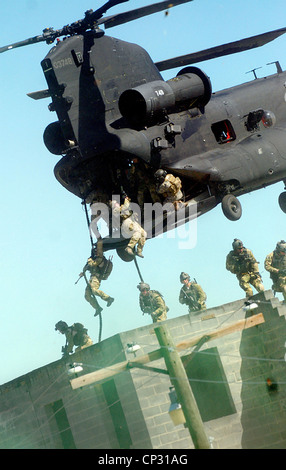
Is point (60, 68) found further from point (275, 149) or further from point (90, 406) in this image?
point (90, 406)

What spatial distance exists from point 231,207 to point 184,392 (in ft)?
14.7

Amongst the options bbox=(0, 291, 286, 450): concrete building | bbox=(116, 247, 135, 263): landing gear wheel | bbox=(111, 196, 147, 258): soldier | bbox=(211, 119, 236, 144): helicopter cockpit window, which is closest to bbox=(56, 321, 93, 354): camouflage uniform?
bbox=(0, 291, 286, 450): concrete building

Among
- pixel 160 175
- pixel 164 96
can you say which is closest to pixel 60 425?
pixel 160 175

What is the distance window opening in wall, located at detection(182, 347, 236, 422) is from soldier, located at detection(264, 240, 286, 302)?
2.49 m

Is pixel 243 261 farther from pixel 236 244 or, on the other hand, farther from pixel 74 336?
pixel 74 336

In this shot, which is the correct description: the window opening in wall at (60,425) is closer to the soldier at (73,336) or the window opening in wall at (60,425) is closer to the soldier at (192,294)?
the soldier at (73,336)

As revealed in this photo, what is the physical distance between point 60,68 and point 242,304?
8369 mm

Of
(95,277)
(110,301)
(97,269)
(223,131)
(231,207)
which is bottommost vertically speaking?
(110,301)

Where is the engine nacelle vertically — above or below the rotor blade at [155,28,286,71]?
below

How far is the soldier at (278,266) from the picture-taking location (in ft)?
83.7

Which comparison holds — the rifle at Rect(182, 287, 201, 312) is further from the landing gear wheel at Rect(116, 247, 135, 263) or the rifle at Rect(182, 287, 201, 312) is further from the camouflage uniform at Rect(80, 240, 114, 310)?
the landing gear wheel at Rect(116, 247, 135, 263)

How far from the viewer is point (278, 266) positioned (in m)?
25.6

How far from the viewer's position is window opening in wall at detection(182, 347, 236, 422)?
24.8 meters

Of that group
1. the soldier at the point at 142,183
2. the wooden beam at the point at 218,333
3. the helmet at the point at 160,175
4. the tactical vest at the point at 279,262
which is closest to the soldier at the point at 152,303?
the tactical vest at the point at 279,262
